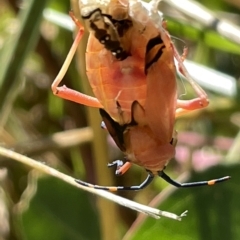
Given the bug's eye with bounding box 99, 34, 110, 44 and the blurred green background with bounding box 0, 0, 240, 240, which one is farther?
the blurred green background with bounding box 0, 0, 240, 240

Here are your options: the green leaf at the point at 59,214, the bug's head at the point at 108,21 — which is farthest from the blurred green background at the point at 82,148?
the bug's head at the point at 108,21

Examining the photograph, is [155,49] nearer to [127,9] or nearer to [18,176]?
[127,9]

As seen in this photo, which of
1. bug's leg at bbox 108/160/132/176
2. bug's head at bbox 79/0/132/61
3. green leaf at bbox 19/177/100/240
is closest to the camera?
bug's head at bbox 79/0/132/61

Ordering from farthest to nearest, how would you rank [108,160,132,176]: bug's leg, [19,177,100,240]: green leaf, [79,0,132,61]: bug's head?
[19,177,100,240]: green leaf < [108,160,132,176]: bug's leg < [79,0,132,61]: bug's head

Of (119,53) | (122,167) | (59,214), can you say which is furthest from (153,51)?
(59,214)

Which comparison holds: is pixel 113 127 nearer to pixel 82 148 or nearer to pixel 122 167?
pixel 122 167

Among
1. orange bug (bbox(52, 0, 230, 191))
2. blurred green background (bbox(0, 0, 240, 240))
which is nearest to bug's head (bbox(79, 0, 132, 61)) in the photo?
orange bug (bbox(52, 0, 230, 191))

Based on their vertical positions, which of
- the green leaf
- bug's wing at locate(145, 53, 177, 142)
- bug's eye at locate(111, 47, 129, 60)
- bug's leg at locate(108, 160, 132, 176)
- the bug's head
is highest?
the bug's head

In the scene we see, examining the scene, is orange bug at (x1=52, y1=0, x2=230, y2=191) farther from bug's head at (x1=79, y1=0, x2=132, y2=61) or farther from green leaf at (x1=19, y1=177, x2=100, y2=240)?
green leaf at (x1=19, y1=177, x2=100, y2=240)
